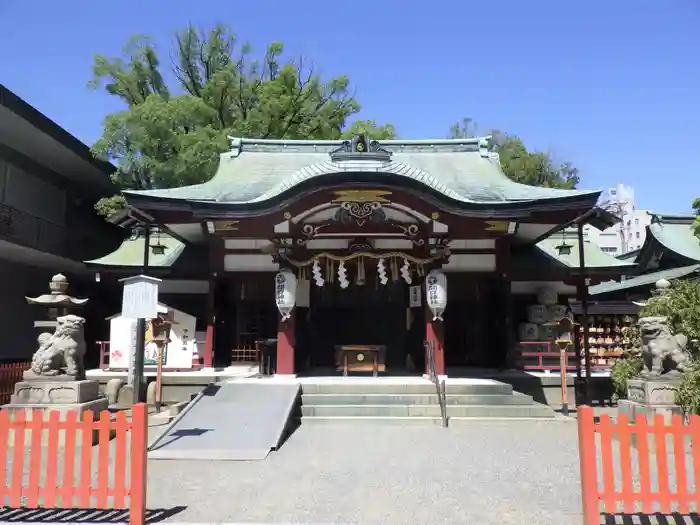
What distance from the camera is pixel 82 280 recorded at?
850 inches

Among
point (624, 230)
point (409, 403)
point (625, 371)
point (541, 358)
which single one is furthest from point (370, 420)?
point (624, 230)

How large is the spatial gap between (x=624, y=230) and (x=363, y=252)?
57091 mm

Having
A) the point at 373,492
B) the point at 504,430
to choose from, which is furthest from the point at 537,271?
the point at 373,492

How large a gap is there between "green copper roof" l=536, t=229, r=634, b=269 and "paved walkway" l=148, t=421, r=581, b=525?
316 inches

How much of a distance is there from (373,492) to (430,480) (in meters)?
0.87

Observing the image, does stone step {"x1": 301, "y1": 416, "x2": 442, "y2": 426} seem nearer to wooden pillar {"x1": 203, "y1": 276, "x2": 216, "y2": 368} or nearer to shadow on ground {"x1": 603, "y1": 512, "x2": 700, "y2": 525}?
wooden pillar {"x1": 203, "y1": 276, "x2": 216, "y2": 368}

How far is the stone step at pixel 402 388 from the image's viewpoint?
38.5ft

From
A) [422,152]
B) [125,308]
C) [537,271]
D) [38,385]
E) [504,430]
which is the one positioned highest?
[422,152]

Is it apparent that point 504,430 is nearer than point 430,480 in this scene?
No

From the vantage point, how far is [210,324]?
15164 millimetres

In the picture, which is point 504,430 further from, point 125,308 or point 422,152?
point 422,152

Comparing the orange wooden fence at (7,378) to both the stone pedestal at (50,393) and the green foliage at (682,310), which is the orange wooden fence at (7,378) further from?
the green foliage at (682,310)

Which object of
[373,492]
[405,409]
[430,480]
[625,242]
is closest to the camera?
[373,492]

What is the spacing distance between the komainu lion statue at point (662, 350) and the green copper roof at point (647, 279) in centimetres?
1023
